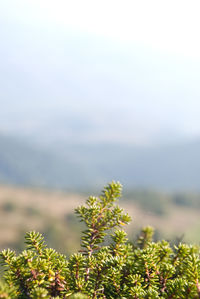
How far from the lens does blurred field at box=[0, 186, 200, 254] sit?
360 feet

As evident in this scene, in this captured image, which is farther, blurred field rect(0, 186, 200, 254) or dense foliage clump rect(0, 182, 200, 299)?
blurred field rect(0, 186, 200, 254)

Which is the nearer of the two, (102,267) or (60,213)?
(102,267)

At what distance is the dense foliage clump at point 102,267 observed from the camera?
6.89ft

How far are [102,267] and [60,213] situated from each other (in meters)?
149

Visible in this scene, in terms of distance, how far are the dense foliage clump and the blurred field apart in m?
94.5

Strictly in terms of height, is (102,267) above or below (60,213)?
below

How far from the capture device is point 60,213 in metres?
148

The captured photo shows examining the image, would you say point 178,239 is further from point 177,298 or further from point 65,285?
point 65,285

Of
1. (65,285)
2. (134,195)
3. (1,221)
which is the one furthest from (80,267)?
(134,195)

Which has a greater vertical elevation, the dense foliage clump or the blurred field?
the blurred field

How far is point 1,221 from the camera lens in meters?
125

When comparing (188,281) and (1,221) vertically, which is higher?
→ (1,221)

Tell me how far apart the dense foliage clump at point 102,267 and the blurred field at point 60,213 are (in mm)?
94450

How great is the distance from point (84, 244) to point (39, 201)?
17276 cm
